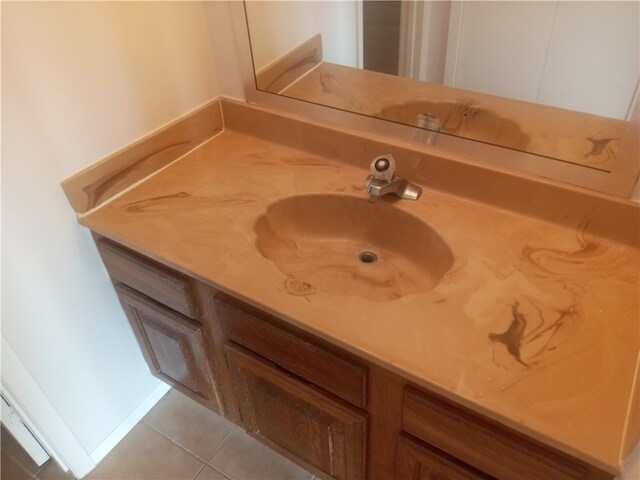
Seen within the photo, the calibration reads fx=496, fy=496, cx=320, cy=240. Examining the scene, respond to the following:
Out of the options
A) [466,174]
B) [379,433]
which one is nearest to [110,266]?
[379,433]

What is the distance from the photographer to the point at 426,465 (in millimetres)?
923

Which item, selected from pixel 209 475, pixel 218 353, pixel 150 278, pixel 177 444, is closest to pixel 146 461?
pixel 177 444

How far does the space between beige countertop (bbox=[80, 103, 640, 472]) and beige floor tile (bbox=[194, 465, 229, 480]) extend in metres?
0.81

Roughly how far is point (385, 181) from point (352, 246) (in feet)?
0.65

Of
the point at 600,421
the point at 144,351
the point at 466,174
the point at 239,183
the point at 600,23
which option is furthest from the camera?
the point at 144,351

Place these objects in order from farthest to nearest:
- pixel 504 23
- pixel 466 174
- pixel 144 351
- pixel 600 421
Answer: pixel 144 351 → pixel 466 174 → pixel 504 23 → pixel 600 421

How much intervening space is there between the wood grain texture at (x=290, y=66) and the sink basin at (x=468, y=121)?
27cm

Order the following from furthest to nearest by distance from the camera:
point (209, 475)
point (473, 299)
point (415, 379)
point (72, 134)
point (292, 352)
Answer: point (209, 475), point (72, 134), point (292, 352), point (473, 299), point (415, 379)

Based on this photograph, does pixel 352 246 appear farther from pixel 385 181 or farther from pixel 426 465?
pixel 426 465

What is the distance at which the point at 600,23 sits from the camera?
0.90 metres

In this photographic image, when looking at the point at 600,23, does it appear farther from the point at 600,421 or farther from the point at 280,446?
the point at 280,446

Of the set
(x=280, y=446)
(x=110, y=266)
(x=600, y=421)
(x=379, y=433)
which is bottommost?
(x=280, y=446)

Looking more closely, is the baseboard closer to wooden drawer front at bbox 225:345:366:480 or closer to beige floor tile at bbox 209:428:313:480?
beige floor tile at bbox 209:428:313:480

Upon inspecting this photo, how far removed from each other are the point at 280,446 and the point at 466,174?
0.83 meters
